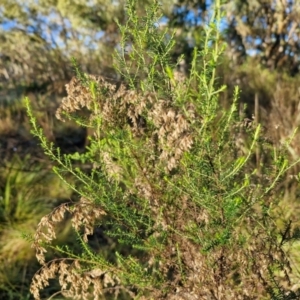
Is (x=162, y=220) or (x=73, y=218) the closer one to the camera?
(x=73, y=218)

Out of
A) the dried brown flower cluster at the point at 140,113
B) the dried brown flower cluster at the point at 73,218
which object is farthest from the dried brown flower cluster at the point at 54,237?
the dried brown flower cluster at the point at 140,113

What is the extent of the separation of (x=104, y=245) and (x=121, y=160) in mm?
2407

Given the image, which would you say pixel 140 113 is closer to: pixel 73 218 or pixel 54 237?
pixel 73 218

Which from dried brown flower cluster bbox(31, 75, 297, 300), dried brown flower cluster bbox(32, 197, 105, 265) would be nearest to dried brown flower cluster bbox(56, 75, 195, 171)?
dried brown flower cluster bbox(31, 75, 297, 300)

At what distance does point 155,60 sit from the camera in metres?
1.95

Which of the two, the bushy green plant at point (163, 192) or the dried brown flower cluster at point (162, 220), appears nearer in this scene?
the bushy green plant at point (163, 192)

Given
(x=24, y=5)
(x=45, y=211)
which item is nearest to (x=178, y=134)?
(x=45, y=211)

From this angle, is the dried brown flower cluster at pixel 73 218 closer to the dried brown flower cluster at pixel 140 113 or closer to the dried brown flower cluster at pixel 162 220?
the dried brown flower cluster at pixel 162 220

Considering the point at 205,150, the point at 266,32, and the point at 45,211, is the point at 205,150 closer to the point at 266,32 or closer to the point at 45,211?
the point at 45,211

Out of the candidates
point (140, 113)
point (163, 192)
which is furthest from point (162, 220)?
point (140, 113)

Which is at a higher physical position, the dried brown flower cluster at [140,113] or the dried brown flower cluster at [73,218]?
the dried brown flower cluster at [140,113]

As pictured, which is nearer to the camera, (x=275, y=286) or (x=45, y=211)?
(x=275, y=286)

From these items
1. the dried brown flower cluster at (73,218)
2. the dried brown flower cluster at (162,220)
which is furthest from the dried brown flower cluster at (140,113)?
the dried brown flower cluster at (73,218)

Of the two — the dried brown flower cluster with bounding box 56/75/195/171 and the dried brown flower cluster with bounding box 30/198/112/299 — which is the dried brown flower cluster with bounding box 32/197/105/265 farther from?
the dried brown flower cluster with bounding box 56/75/195/171
